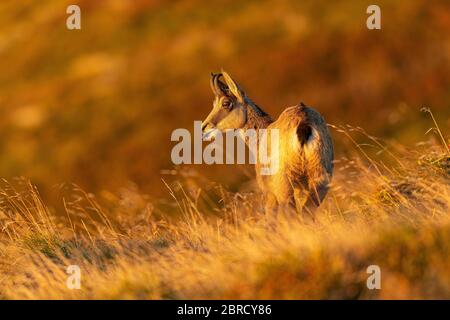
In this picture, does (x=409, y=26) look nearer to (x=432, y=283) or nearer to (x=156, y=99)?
(x=156, y=99)

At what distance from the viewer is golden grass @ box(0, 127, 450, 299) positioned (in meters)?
10.8

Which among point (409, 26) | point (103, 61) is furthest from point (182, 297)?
point (103, 61)

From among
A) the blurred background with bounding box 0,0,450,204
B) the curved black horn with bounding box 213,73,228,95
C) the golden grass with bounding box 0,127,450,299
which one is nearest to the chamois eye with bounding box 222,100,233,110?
the curved black horn with bounding box 213,73,228,95

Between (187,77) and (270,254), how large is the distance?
50.7 m

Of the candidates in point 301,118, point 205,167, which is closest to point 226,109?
point 301,118

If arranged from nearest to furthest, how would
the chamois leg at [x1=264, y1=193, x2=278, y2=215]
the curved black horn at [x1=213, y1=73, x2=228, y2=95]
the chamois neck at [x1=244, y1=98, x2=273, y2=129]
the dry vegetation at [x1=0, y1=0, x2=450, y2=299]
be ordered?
the dry vegetation at [x1=0, y1=0, x2=450, y2=299] < the chamois leg at [x1=264, y1=193, x2=278, y2=215] < the curved black horn at [x1=213, y1=73, x2=228, y2=95] < the chamois neck at [x1=244, y1=98, x2=273, y2=129]

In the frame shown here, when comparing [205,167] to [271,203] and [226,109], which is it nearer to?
[226,109]

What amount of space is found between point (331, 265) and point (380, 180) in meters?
3.08

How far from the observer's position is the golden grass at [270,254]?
424 inches

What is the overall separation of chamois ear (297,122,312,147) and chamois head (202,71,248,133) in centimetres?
189

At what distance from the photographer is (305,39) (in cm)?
6081

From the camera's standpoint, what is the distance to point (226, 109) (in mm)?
15617

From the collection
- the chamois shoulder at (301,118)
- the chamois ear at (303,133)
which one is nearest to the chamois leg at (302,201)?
the chamois ear at (303,133)

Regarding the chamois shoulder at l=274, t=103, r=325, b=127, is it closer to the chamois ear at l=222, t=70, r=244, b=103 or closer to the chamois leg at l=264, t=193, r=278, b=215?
the chamois leg at l=264, t=193, r=278, b=215
